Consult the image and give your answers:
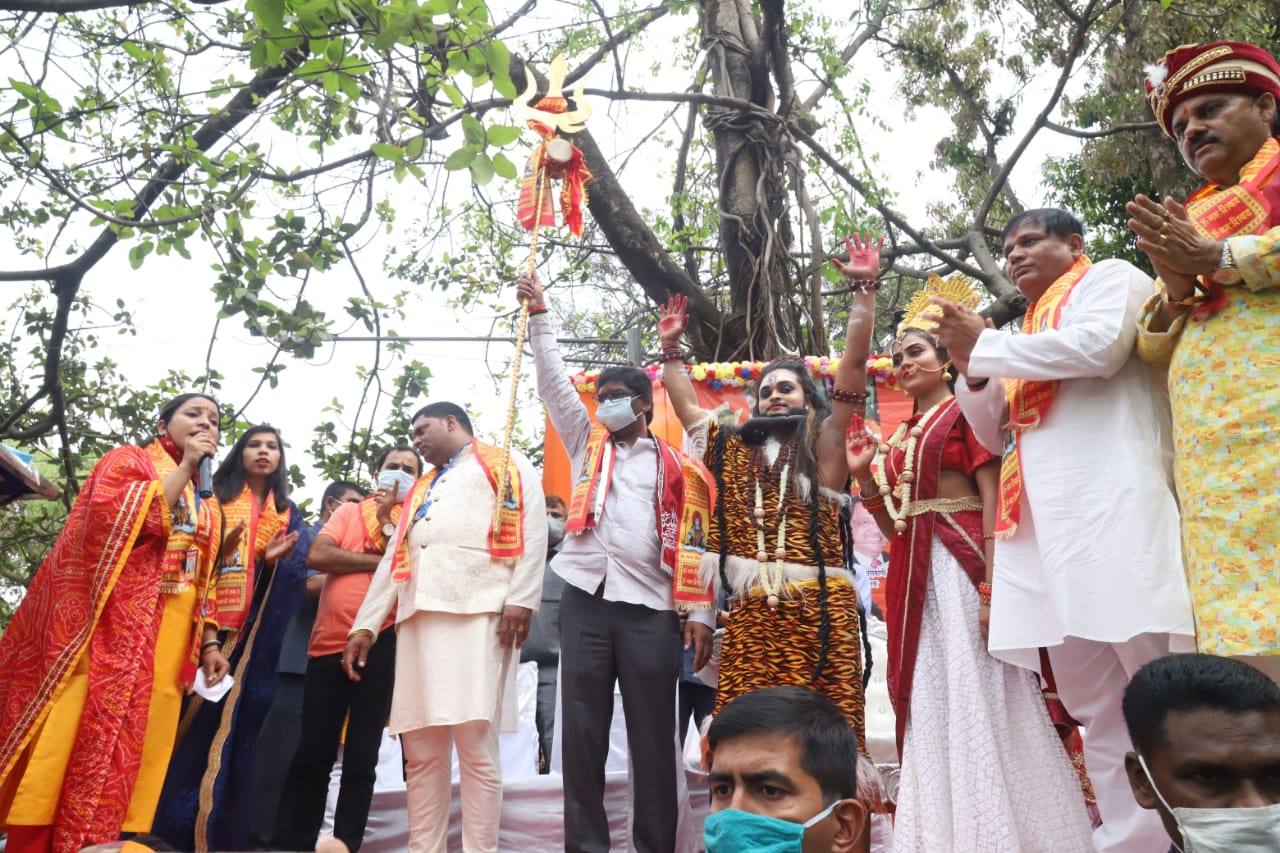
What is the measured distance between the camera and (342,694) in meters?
4.74

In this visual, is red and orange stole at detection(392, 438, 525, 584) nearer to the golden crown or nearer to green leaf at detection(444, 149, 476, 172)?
green leaf at detection(444, 149, 476, 172)

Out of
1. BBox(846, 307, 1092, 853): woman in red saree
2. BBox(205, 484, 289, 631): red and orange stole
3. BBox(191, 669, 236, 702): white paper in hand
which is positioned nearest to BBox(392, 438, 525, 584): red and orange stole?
BBox(205, 484, 289, 631): red and orange stole

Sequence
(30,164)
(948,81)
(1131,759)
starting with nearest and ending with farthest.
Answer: (1131,759) → (30,164) → (948,81)

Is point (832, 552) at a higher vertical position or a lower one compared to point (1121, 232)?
lower

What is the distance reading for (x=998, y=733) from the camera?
10.6 ft

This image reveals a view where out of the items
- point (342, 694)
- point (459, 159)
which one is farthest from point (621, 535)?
point (459, 159)

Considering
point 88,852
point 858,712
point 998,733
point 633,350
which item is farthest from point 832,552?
point 633,350

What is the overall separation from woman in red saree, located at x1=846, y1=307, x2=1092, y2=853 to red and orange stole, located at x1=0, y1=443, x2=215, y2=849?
2.78 meters

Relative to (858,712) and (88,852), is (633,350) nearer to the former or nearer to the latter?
(858,712)

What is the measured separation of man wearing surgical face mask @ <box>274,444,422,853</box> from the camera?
4.54 m

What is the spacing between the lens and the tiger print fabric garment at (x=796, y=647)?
3.72 metres

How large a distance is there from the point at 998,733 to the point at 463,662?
206 centimetres

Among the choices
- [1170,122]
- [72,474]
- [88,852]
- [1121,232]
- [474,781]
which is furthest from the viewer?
[1121,232]

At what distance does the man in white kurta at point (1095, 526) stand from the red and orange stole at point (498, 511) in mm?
2052
